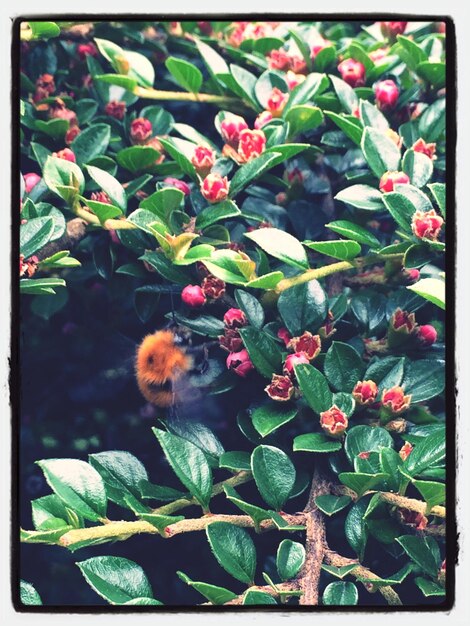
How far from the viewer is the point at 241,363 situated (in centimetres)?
117

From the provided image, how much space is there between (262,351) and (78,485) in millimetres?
320

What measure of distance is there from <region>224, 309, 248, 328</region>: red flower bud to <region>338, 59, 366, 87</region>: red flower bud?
43 cm

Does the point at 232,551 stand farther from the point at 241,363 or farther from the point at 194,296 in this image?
the point at 194,296

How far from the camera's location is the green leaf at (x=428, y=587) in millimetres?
1150

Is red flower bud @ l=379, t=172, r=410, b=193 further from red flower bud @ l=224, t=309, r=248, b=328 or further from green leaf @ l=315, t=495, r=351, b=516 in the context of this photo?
green leaf @ l=315, t=495, r=351, b=516

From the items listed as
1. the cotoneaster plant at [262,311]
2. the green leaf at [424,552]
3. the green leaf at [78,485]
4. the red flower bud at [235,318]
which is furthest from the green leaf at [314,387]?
the green leaf at [78,485]

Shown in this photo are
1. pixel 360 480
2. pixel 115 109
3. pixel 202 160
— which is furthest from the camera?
pixel 115 109

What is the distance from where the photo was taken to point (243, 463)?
1.15 m

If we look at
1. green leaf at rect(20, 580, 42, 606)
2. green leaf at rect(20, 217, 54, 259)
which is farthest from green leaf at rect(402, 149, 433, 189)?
green leaf at rect(20, 580, 42, 606)

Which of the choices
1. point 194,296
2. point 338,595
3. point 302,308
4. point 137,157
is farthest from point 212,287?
point 338,595

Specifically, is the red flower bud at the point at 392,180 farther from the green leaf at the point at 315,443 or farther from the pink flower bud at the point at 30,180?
the pink flower bud at the point at 30,180

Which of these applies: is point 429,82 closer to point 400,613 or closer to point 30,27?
point 30,27

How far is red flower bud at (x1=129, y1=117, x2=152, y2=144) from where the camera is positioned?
1.31 metres

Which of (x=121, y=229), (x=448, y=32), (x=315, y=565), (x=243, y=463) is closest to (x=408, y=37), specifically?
(x=448, y=32)
